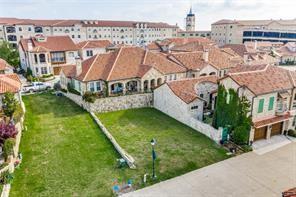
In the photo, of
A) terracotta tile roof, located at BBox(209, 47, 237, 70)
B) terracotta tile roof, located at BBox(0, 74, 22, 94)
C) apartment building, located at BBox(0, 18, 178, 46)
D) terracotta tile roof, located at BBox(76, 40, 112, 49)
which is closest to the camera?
terracotta tile roof, located at BBox(0, 74, 22, 94)

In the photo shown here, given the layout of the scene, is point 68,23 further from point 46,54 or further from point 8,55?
point 46,54

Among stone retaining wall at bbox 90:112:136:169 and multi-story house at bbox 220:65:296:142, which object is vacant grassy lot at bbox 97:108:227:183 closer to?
stone retaining wall at bbox 90:112:136:169

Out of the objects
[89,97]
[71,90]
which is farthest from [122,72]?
[71,90]

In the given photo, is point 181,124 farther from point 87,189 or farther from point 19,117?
point 19,117

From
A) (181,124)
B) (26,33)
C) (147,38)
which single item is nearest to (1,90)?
(181,124)

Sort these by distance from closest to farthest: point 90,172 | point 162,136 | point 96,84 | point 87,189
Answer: point 87,189
point 90,172
point 162,136
point 96,84

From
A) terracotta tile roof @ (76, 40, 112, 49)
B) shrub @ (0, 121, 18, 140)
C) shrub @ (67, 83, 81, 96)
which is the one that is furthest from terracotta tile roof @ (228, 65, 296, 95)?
terracotta tile roof @ (76, 40, 112, 49)
